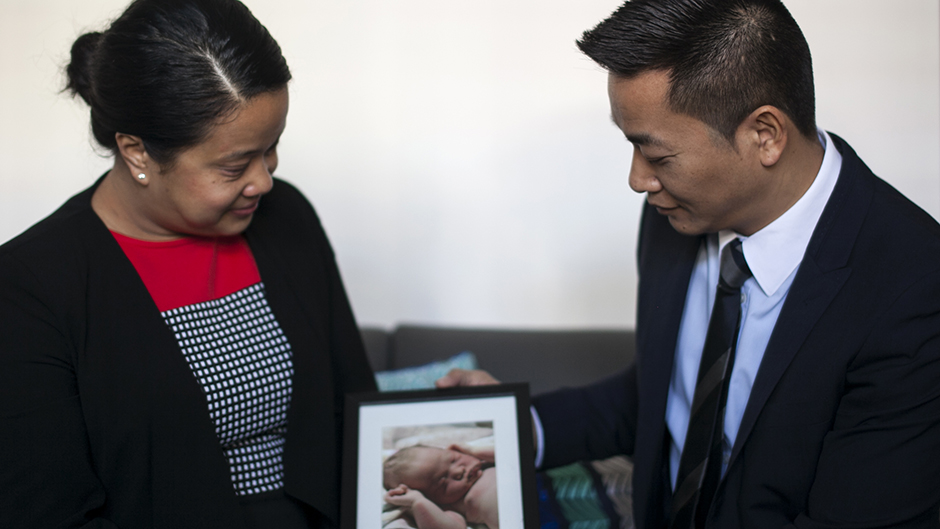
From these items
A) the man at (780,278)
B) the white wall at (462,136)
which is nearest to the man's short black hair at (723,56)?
the man at (780,278)

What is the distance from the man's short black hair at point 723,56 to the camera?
116 cm

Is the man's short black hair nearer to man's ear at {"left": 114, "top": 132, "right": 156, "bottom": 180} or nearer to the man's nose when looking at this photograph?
the man's nose

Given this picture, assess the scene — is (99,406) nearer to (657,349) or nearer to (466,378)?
(466,378)

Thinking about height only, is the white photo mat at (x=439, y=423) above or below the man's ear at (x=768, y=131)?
below

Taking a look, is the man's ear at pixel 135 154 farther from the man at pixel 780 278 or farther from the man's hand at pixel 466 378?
the man at pixel 780 278

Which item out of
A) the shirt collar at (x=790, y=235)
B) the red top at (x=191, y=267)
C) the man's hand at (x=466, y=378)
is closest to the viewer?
the shirt collar at (x=790, y=235)

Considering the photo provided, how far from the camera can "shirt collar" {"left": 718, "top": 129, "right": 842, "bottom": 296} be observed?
126 cm

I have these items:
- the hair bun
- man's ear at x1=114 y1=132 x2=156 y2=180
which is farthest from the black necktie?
the hair bun

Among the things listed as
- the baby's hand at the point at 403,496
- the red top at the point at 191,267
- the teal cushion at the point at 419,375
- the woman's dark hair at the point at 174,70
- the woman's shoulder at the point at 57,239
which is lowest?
the teal cushion at the point at 419,375

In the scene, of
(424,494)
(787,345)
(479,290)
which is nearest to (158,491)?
(424,494)

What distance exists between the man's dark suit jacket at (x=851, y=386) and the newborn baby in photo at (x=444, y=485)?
0.42 metres

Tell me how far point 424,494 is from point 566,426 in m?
0.48

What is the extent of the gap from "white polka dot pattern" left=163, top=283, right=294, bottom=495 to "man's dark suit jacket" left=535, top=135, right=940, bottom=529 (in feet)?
2.86

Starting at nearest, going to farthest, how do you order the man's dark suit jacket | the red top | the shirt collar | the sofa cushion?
1. the man's dark suit jacket
2. the shirt collar
3. the red top
4. the sofa cushion
